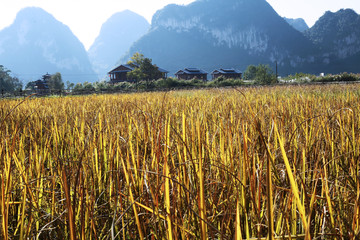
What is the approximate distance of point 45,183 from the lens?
1.18 metres

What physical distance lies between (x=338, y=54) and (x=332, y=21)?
1652 cm

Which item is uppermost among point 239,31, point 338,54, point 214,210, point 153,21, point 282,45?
point 153,21

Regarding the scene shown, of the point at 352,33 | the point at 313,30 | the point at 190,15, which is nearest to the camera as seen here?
the point at 352,33

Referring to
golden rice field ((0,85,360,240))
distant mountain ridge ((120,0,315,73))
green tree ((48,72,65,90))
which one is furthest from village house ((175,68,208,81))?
distant mountain ridge ((120,0,315,73))

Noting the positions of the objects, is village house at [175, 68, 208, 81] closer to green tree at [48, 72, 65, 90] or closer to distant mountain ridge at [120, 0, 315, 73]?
green tree at [48, 72, 65, 90]

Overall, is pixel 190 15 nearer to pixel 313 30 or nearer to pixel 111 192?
pixel 313 30

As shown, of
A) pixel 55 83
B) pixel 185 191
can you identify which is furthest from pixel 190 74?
pixel 185 191

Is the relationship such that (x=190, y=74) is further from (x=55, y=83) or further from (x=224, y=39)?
(x=224, y=39)

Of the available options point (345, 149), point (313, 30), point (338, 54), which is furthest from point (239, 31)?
point (345, 149)

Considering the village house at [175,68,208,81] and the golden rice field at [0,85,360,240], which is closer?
the golden rice field at [0,85,360,240]

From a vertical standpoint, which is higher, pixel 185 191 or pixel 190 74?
pixel 190 74

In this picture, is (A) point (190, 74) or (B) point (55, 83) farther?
(A) point (190, 74)

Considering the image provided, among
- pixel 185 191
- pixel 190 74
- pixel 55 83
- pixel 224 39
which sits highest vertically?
pixel 224 39

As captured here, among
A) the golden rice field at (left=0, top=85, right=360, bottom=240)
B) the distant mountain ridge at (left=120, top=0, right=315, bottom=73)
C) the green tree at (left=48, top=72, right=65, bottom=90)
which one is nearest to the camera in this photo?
the golden rice field at (left=0, top=85, right=360, bottom=240)
